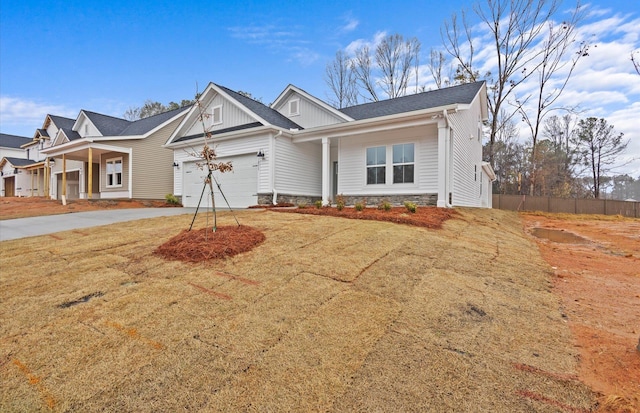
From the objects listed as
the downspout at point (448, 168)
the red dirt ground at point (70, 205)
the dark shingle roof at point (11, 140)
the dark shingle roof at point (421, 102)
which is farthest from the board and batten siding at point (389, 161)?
the dark shingle roof at point (11, 140)

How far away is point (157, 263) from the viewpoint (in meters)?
4.35

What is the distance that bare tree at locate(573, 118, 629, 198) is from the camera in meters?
26.9

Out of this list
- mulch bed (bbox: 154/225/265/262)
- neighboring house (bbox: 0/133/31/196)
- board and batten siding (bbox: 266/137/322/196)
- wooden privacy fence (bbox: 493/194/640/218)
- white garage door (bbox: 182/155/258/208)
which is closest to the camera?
mulch bed (bbox: 154/225/265/262)

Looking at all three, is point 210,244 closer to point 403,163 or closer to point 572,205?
point 403,163

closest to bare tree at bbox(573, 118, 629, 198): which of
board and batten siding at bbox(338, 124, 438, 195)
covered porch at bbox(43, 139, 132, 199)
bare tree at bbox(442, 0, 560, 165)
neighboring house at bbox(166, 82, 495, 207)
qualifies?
bare tree at bbox(442, 0, 560, 165)

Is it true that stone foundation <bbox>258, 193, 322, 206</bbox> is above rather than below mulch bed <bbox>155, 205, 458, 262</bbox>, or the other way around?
above

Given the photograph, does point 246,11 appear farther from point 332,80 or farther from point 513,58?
point 513,58

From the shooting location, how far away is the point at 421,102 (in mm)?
12094

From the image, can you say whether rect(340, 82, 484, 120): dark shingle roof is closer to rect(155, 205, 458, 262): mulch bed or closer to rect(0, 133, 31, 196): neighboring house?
rect(155, 205, 458, 262): mulch bed

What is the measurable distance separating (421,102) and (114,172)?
16.9m

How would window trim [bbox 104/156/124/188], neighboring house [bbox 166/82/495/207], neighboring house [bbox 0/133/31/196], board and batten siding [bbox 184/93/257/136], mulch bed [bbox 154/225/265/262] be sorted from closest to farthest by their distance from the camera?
mulch bed [bbox 154/225/265/262] → neighboring house [bbox 166/82/495/207] → board and batten siding [bbox 184/93/257/136] → window trim [bbox 104/156/124/188] → neighboring house [bbox 0/133/31/196]

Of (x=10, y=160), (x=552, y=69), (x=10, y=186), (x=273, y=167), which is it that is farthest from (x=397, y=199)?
(x=10, y=186)

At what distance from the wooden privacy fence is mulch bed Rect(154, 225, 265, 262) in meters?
22.2

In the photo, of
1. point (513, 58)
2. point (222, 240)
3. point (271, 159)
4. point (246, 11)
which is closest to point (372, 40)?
point (513, 58)
